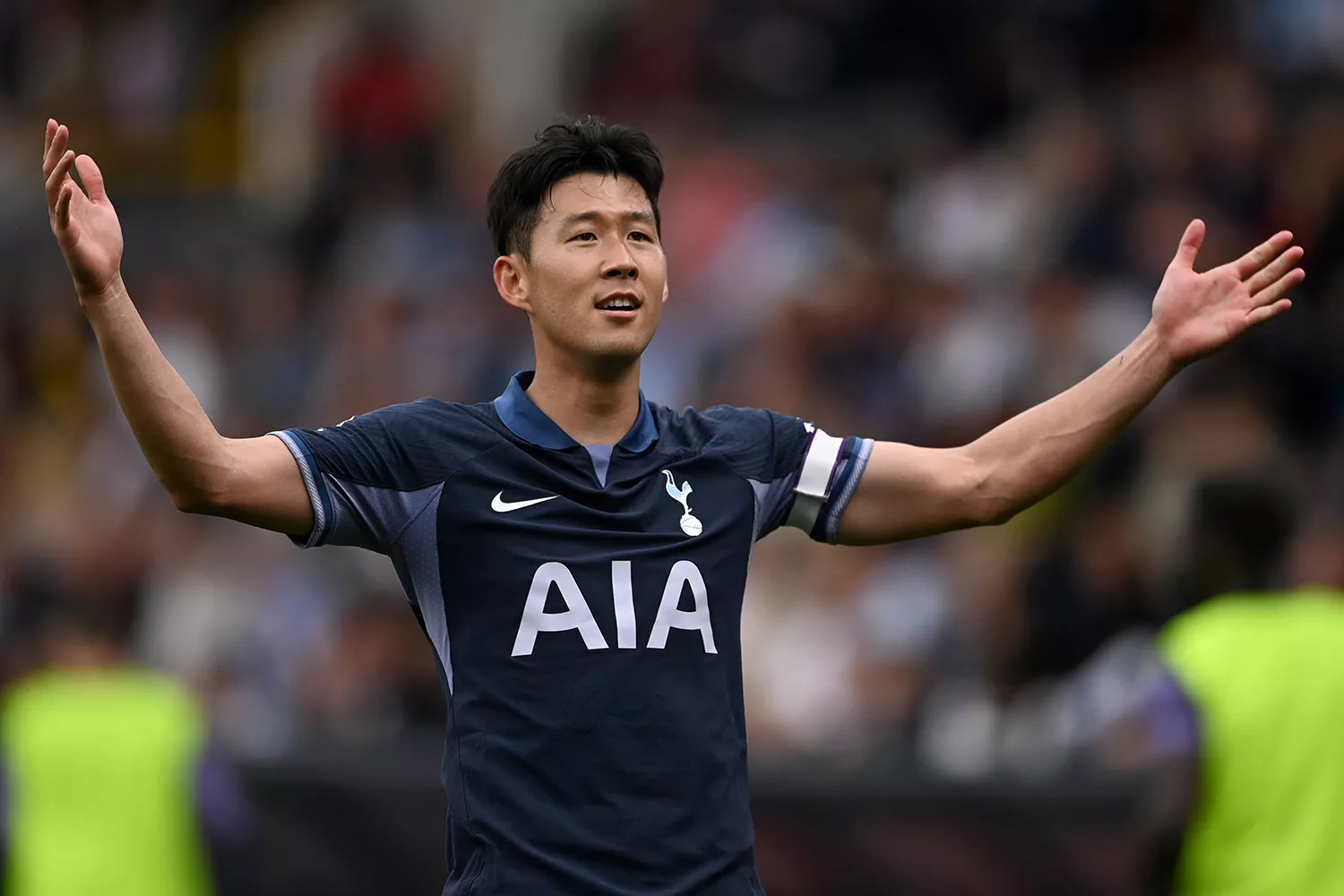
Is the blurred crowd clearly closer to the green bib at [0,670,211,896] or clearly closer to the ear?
the green bib at [0,670,211,896]

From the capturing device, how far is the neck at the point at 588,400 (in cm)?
442

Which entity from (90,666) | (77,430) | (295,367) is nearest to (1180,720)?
(90,666)

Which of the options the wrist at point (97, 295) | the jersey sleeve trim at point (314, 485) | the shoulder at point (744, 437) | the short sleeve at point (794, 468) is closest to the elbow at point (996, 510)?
the short sleeve at point (794, 468)

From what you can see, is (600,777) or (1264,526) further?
(1264,526)

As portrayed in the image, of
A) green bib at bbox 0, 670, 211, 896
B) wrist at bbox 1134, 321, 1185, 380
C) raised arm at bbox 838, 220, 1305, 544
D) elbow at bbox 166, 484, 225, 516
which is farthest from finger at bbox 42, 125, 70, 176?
green bib at bbox 0, 670, 211, 896

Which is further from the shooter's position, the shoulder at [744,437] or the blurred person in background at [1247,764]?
the blurred person in background at [1247,764]

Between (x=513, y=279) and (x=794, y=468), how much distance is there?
725 millimetres

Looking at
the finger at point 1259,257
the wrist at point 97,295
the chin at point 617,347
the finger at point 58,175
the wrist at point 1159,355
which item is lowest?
the wrist at point 1159,355

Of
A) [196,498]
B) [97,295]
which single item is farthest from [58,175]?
[196,498]

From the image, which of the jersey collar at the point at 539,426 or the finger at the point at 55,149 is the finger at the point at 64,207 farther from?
the jersey collar at the point at 539,426

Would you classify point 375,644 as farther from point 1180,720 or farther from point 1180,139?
point 1180,720

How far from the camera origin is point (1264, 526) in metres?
5.76

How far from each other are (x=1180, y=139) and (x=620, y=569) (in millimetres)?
7751

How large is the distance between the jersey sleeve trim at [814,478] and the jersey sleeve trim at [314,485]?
1.02 m
